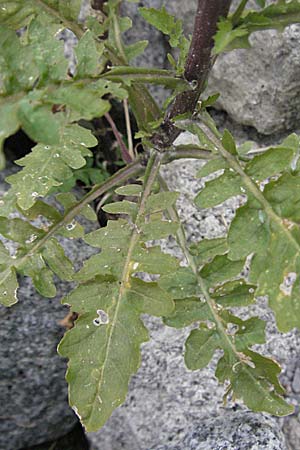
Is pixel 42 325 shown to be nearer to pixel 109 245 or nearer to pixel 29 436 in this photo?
pixel 29 436

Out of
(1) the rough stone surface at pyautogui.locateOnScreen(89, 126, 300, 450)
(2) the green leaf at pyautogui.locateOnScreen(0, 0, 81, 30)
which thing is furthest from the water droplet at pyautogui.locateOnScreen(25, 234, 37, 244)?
(1) the rough stone surface at pyautogui.locateOnScreen(89, 126, 300, 450)

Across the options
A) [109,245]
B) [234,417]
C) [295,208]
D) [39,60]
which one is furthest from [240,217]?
[234,417]

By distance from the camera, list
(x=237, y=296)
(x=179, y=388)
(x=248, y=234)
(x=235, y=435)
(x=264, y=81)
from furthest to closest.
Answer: (x=264, y=81) < (x=179, y=388) < (x=235, y=435) < (x=237, y=296) < (x=248, y=234)

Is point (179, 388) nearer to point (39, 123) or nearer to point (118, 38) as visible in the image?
point (118, 38)

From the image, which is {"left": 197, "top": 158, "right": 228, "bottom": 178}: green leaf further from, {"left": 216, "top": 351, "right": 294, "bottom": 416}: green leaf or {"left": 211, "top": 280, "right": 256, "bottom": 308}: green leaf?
{"left": 216, "top": 351, "right": 294, "bottom": 416}: green leaf

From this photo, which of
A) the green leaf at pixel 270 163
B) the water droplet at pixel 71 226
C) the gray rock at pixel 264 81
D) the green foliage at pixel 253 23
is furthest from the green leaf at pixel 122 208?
the gray rock at pixel 264 81

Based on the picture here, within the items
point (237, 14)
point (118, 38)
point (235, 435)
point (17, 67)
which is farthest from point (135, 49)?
Answer: point (235, 435)
